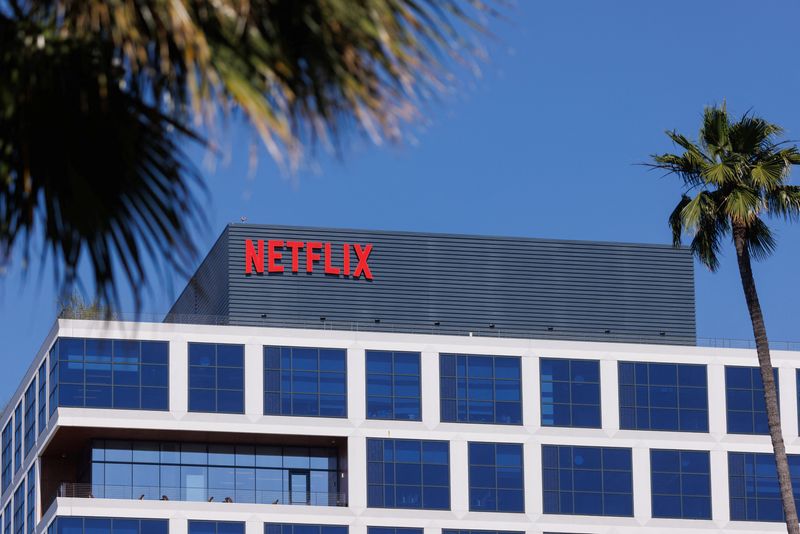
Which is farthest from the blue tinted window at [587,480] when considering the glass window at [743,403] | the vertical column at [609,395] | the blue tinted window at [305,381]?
the blue tinted window at [305,381]

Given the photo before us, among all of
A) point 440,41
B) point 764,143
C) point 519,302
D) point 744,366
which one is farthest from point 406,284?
point 440,41

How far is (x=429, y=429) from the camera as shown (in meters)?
88.4

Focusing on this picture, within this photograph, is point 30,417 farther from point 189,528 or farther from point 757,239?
point 757,239

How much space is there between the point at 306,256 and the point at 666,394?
1929 centimetres

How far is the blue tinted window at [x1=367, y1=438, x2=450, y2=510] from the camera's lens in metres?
87.3

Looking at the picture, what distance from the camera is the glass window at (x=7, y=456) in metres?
98.1

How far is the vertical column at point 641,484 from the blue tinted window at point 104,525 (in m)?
23.1

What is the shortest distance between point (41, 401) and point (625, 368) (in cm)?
A: 2887

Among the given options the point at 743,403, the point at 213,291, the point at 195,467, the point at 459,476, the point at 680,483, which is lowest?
the point at 680,483

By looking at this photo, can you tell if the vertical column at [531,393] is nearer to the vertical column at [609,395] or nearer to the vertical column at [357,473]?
the vertical column at [609,395]

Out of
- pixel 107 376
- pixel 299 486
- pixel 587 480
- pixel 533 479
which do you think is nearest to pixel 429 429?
pixel 533 479

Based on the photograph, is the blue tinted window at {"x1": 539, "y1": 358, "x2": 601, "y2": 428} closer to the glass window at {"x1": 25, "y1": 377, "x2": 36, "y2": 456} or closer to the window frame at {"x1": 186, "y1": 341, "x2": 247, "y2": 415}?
the window frame at {"x1": 186, "y1": 341, "x2": 247, "y2": 415}

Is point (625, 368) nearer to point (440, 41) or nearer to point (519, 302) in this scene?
point (519, 302)

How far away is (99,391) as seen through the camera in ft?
280
